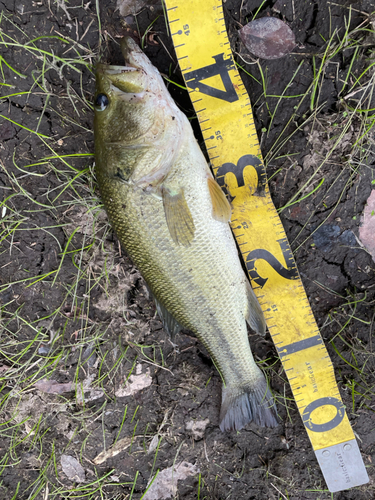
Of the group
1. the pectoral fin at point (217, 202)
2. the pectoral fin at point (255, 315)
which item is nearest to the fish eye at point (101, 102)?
the pectoral fin at point (217, 202)

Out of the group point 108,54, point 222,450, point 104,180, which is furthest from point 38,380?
point 108,54

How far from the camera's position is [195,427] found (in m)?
2.80

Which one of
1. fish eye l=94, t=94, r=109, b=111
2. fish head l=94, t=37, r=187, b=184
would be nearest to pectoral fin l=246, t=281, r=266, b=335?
fish head l=94, t=37, r=187, b=184

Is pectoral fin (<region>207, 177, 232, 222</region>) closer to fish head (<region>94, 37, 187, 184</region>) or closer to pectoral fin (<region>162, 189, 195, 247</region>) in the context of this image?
pectoral fin (<region>162, 189, 195, 247</region>)

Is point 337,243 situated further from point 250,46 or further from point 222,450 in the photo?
point 222,450

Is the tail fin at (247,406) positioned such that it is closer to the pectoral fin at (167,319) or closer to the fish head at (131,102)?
the pectoral fin at (167,319)

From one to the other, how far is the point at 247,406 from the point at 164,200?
5.99 ft

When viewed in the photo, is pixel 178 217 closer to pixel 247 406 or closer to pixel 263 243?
pixel 263 243

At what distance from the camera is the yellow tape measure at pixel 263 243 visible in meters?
2.38

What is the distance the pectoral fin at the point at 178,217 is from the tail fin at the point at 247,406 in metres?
1.35

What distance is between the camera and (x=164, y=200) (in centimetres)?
202

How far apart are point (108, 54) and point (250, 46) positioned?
3.70 feet

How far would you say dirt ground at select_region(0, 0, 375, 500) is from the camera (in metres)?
2.45

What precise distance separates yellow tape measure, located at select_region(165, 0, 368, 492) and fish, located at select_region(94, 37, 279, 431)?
351 mm
